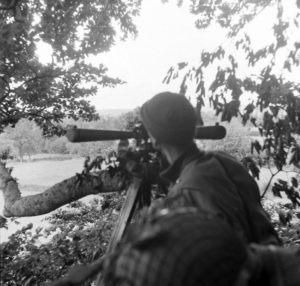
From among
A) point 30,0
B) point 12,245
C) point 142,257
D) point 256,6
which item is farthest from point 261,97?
point 30,0

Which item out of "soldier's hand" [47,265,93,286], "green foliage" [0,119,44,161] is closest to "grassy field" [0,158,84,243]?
"green foliage" [0,119,44,161]

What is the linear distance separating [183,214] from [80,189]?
6.24 ft

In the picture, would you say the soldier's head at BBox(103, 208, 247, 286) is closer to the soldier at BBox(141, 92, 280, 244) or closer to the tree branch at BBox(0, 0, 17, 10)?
the soldier at BBox(141, 92, 280, 244)

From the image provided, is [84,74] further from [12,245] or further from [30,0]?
[12,245]

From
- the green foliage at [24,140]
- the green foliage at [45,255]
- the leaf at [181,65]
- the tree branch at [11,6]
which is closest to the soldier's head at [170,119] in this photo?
the leaf at [181,65]

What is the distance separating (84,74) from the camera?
588 cm

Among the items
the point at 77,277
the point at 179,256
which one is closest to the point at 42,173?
the point at 77,277

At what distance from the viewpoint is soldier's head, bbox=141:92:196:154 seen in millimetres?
1454

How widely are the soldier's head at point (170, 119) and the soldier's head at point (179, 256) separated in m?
0.85

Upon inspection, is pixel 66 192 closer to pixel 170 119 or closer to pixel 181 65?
pixel 170 119

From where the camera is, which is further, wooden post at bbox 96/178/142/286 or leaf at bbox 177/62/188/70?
leaf at bbox 177/62/188/70

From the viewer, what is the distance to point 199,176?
125 cm

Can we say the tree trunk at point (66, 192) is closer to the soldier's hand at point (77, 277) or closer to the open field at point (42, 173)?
the soldier's hand at point (77, 277)

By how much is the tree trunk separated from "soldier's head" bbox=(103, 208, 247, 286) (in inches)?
59.3
